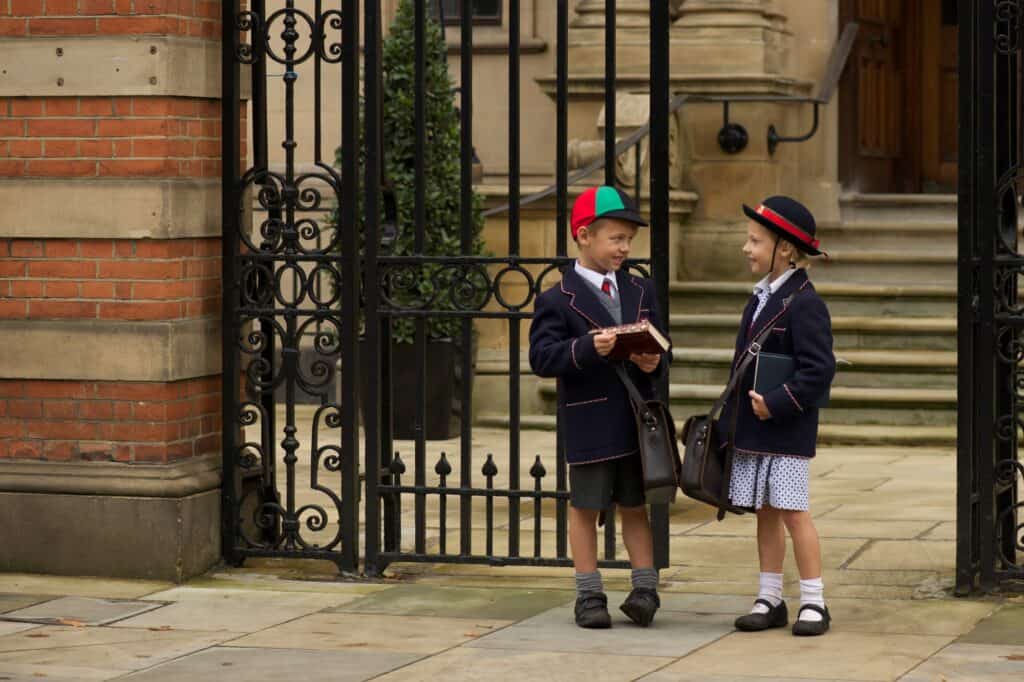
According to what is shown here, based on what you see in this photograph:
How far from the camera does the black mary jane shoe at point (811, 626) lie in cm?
738

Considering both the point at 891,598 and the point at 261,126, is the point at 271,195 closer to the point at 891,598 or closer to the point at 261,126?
the point at 261,126

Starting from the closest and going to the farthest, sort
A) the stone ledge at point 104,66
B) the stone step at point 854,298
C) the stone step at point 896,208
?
the stone ledge at point 104,66, the stone step at point 854,298, the stone step at point 896,208

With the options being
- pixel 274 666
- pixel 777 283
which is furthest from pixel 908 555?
pixel 274 666

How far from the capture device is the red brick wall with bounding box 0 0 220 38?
8.54 m

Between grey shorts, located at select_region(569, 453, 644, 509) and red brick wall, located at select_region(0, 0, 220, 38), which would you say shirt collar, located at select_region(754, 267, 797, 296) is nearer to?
grey shorts, located at select_region(569, 453, 644, 509)

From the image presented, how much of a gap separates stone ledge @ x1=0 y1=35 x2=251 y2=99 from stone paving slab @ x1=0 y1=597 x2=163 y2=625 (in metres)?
1.95

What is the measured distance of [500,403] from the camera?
46.5 ft

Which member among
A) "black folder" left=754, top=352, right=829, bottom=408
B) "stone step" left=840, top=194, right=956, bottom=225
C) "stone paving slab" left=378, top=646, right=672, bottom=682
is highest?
"stone step" left=840, top=194, right=956, bottom=225

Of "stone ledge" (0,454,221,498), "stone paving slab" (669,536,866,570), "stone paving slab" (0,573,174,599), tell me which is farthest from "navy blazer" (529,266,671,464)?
"stone paving slab" (0,573,174,599)

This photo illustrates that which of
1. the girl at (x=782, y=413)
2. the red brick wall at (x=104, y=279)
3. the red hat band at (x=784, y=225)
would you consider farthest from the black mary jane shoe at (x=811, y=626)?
the red brick wall at (x=104, y=279)

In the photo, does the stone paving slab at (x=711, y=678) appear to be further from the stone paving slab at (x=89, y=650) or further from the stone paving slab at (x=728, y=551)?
the stone paving slab at (x=728, y=551)

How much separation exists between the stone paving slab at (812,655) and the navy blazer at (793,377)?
0.62 m

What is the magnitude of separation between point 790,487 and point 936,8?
1059cm

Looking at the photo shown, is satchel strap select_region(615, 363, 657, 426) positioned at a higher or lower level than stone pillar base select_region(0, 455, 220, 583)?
higher
